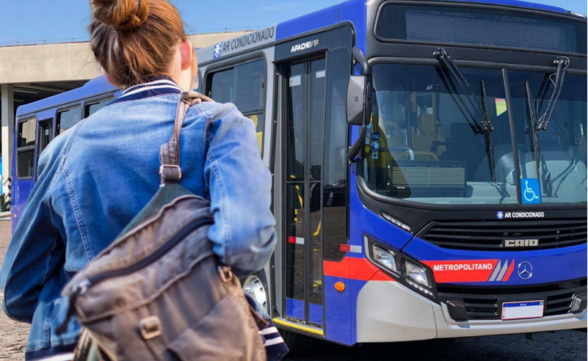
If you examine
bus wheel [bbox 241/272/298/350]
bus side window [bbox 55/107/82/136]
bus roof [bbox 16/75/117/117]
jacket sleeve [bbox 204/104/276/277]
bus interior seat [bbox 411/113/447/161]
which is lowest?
bus wheel [bbox 241/272/298/350]

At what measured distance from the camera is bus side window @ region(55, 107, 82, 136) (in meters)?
11.8

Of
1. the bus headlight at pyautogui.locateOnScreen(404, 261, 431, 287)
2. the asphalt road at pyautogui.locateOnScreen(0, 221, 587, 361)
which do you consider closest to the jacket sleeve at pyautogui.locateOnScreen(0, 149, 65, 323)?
the bus headlight at pyautogui.locateOnScreen(404, 261, 431, 287)

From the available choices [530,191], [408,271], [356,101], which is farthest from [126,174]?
[530,191]

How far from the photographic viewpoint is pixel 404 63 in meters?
5.81

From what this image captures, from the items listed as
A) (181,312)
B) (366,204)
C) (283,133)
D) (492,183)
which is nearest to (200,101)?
(181,312)

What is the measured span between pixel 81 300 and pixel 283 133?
5.40 meters

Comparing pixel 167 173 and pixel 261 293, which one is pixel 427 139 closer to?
pixel 261 293

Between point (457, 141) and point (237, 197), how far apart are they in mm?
4537

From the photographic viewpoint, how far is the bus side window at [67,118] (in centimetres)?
1181

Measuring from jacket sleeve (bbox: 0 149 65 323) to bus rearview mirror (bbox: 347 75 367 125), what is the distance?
3877 mm

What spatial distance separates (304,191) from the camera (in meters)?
6.52

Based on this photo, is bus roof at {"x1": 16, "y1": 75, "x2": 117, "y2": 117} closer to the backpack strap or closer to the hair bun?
the hair bun

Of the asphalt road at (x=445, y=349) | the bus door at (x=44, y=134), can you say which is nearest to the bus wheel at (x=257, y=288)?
the asphalt road at (x=445, y=349)

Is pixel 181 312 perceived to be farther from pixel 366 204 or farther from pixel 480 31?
pixel 480 31
